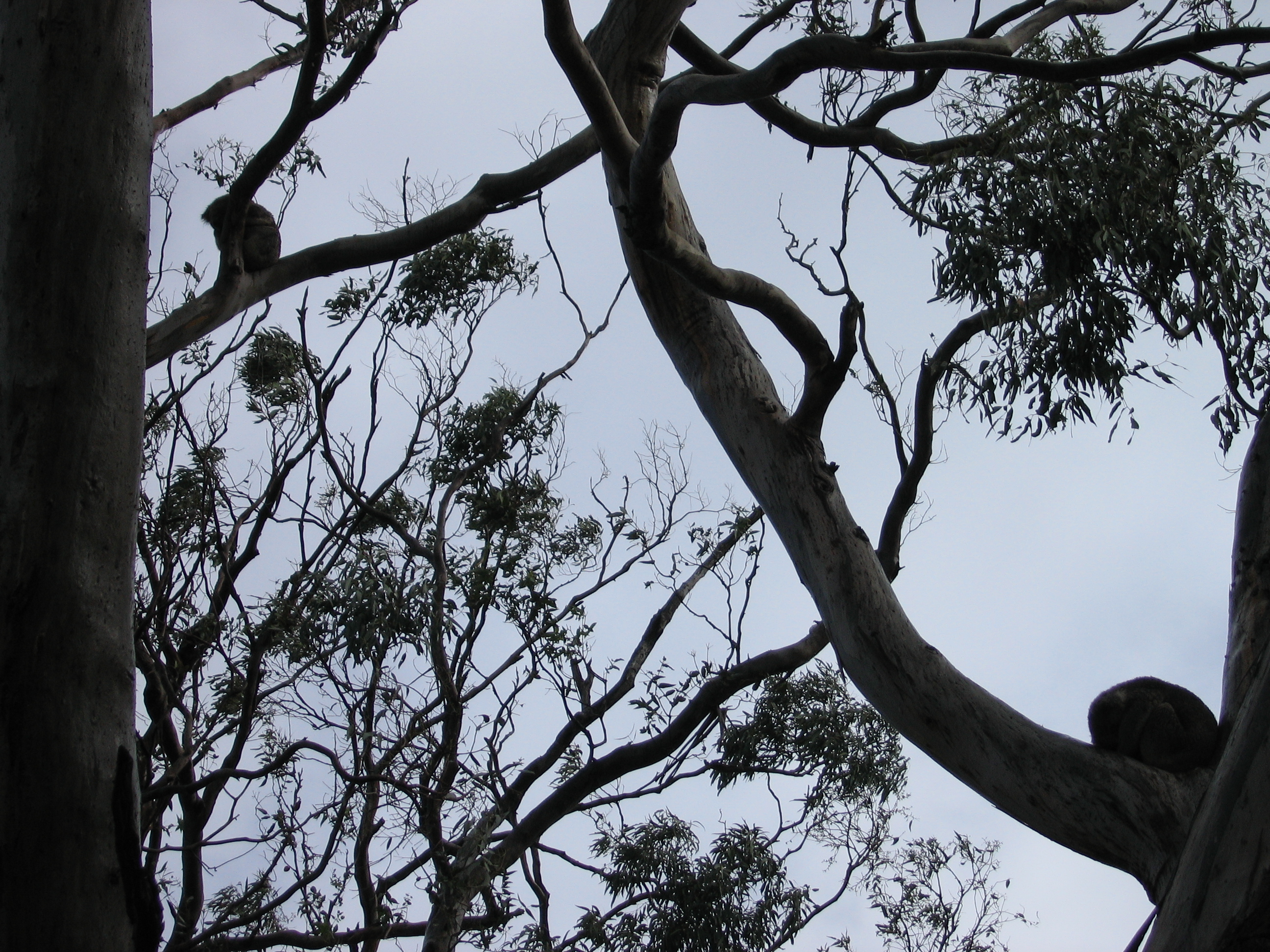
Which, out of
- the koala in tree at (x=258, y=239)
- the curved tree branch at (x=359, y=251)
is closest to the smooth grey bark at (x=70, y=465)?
the curved tree branch at (x=359, y=251)

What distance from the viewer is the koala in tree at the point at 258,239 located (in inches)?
183

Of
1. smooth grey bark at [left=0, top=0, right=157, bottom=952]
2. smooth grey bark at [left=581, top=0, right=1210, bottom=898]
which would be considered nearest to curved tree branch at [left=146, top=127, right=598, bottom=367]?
smooth grey bark at [left=581, top=0, right=1210, bottom=898]

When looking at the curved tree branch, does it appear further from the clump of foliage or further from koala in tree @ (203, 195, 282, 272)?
the clump of foliage

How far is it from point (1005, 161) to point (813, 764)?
13.4 feet

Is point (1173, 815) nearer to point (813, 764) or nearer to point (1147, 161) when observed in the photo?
point (1147, 161)

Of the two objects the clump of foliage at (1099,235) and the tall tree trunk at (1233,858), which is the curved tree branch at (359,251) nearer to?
the clump of foliage at (1099,235)

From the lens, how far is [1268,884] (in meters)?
1.70

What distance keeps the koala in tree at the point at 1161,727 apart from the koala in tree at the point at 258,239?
3886mm

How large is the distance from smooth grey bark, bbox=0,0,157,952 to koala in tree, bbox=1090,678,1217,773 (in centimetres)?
197

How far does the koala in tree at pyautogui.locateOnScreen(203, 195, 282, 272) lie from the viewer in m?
4.65

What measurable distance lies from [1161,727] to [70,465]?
2.16 m

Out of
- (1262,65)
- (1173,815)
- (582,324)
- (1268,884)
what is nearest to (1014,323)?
(1262,65)

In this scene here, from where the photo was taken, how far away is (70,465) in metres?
1.45

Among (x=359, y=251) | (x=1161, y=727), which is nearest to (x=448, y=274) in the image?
(x=359, y=251)
